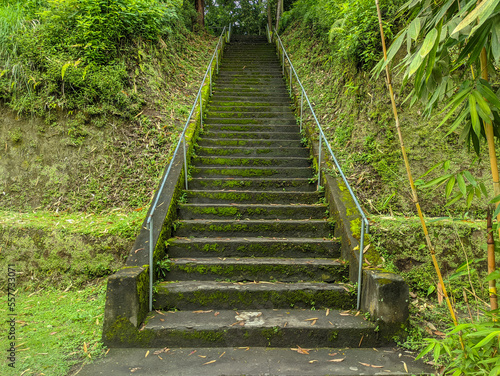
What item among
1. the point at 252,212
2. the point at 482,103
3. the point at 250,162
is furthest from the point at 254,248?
the point at 482,103

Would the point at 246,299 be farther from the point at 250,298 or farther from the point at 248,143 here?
the point at 248,143

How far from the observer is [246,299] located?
10.9 feet

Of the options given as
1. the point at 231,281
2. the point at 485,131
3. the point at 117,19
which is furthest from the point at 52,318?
the point at 117,19

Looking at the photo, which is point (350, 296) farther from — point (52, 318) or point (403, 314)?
point (52, 318)

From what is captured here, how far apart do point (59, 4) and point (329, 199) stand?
6349mm

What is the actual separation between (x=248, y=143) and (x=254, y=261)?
296cm

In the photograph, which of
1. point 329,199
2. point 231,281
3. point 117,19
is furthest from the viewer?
point 117,19

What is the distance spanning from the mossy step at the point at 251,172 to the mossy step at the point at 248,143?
0.89 m

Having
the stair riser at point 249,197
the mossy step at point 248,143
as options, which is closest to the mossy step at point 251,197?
the stair riser at point 249,197

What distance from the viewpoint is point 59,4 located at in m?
5.94

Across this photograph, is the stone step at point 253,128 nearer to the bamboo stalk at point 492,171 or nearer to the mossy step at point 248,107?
the mossy step at point 248,107

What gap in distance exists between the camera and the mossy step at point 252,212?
444 cm

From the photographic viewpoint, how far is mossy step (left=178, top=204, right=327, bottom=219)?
444 cm

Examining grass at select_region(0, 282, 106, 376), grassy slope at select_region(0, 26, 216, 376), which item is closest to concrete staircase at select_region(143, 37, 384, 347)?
grass at select_region(0, 282, 106, 376)
